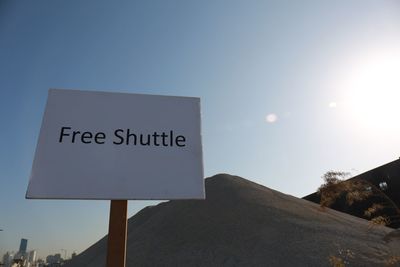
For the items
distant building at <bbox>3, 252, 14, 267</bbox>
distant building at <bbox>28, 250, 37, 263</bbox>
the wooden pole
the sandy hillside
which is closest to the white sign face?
the wooden pole

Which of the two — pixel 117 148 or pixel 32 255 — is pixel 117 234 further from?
pixel 32 255

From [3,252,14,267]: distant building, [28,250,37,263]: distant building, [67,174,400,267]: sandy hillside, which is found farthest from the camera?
[28,250,37,263]: distant building

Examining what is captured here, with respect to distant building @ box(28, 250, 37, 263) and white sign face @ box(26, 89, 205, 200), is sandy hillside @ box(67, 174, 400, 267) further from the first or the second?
distant building @ box(28, 250, 37, 263)

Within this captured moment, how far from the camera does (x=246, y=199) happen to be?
102 ft

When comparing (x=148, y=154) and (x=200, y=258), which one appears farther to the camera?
(x=200, y=258)

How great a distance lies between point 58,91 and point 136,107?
0.89 m

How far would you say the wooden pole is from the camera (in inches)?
126

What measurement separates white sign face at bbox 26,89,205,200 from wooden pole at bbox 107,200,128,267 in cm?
21

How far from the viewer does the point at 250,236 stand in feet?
76.6

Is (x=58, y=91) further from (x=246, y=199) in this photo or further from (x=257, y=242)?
(x=246, y=199)

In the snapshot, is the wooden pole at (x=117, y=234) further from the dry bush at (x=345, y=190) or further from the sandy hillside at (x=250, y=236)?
the sandy hillside at (x=250, y=236)

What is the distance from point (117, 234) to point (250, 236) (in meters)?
21.6

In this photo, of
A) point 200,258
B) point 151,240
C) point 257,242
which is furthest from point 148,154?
point 151,240

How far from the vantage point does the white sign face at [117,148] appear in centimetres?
322
